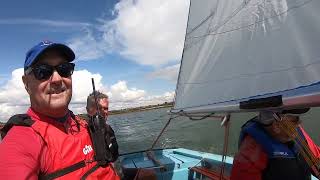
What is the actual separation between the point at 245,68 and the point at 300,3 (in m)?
0.59

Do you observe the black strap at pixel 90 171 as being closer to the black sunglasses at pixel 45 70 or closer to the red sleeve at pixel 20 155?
the red sleeve at pixel 20 155

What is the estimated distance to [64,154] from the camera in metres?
2.10

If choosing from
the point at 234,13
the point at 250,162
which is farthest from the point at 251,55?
the point at 250,162

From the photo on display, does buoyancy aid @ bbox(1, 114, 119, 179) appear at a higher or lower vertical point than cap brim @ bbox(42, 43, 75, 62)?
lower

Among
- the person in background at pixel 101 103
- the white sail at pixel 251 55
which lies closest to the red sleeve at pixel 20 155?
the white sail at pixel 251 55

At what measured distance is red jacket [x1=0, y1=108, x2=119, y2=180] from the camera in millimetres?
1720

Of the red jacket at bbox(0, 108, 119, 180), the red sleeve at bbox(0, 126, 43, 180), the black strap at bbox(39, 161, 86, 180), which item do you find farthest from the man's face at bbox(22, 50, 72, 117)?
the black strap at bbox(39, 161, 86, 180)

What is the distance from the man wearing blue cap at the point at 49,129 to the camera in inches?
74.2

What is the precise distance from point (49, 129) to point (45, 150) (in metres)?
0.18

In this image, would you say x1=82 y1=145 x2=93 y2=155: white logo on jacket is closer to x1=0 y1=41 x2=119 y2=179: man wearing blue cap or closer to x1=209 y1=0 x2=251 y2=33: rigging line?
x1=0 y1=41 x2=119 y2=179: man wearing blue cap

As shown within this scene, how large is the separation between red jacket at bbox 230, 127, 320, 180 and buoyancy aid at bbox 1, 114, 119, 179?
47.0 inches

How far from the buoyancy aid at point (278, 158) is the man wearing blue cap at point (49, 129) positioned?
143cm

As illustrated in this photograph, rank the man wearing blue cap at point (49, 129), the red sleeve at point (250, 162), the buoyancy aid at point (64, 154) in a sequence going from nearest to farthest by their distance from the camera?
the man wearing blue cap at point (49, 129)
the buoyancy aid at point (64, 154)
the red sleeve at point (250, 162)

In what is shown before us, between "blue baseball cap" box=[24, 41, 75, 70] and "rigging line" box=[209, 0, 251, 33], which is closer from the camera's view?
"blue baseball cap" box=[24, 41, 75, 70]
